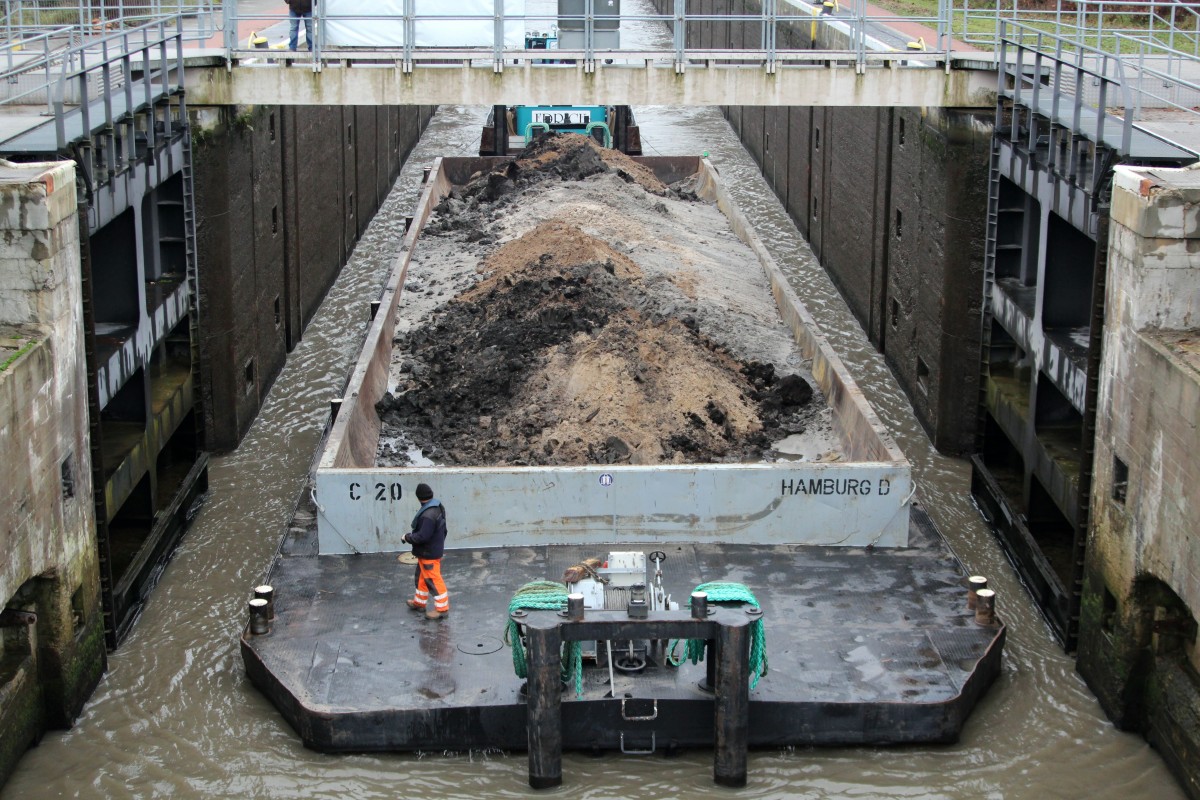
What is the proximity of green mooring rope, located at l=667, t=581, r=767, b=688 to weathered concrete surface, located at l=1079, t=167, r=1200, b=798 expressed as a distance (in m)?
2.98

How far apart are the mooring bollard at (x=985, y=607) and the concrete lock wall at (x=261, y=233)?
9473mm

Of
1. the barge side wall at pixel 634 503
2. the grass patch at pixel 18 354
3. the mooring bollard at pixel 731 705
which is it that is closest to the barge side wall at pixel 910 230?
the barge side wall at pixel 634 503

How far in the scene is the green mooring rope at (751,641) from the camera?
1180cm

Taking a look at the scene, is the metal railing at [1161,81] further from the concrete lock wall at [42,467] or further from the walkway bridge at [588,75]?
the concrete lock wall at [42,467]

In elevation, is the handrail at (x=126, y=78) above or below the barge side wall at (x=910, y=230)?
above

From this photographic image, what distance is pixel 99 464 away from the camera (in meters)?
13.6

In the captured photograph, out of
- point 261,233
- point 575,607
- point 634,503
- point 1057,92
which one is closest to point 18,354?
point 575,607

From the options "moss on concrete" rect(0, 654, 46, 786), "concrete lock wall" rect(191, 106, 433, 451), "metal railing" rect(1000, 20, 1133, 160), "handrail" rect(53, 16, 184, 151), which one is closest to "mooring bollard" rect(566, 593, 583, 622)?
"moss on concrete" rect(0, 654, 46, 786)

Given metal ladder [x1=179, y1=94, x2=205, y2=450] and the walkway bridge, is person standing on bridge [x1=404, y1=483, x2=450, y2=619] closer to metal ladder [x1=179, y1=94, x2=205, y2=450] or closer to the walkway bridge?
metal ladder [x1=179, y1=94, x2=205, y2=450]

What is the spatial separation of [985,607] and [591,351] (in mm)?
5617

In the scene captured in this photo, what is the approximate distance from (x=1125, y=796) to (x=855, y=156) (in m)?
15.3

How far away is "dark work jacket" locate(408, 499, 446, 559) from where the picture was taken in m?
12.8

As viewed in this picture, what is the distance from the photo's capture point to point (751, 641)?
38.8 ft

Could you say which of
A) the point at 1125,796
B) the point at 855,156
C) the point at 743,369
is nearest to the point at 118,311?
the point at 743,369
